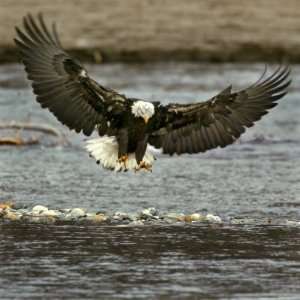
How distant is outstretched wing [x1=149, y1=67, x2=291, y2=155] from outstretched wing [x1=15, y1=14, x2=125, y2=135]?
431 millimetres

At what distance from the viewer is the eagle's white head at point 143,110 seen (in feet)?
29.0

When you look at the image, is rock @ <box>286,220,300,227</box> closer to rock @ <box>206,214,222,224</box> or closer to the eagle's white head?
rock @ <box>206,214,222,224</box>

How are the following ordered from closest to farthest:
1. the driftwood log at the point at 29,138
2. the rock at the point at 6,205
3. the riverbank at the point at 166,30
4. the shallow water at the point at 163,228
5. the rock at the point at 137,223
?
the shallow water at the point at 163,228 < the rock at the point at 137,223 < the rock at the point at 6,205 < the driftwood log at the point at 29,138 < the riverbank at the point at 166,30

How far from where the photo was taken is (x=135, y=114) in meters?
8.88

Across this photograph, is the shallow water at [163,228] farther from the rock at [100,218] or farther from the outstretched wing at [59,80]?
the outstretched wing at [59,80]

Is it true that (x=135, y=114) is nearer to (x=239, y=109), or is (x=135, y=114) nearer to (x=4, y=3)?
(x=239, y=109)

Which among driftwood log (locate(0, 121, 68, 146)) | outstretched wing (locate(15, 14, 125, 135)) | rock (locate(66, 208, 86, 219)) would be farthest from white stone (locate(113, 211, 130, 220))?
driftwood log (locate(0, 121, 68, 146))

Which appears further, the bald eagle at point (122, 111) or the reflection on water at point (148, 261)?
the bald eagle at point (122, 111)

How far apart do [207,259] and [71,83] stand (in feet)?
7.45

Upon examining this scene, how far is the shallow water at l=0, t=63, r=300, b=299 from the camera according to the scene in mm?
6473

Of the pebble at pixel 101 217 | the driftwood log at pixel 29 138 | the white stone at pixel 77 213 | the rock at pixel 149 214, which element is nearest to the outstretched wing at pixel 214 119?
the rock at pixel 149 214

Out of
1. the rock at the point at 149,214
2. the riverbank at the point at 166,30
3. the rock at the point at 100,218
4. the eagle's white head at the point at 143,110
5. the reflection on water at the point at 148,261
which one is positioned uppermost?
the riverbank at the point at 166,30

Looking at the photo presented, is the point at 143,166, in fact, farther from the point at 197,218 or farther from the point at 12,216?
the point at 12,216

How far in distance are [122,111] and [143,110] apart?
0.57ft
